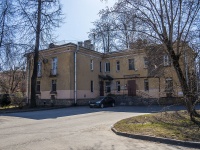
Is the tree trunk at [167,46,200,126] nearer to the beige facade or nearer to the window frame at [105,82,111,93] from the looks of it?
the beige facade

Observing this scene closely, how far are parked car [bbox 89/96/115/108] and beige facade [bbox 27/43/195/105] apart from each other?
3428 mm

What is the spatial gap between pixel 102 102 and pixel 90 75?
6983 mm

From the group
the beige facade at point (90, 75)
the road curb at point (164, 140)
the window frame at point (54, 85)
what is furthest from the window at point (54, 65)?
the road curb at point (164, 140)

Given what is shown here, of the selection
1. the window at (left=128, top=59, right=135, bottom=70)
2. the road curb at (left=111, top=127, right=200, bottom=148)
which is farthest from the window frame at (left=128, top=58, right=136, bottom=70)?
the road curb at (left=111, top=127, right=200, bottom=148)

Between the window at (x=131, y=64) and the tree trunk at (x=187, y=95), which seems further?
the window at (x=131, y=64)

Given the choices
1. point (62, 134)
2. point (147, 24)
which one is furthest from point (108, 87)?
point (62, 134)

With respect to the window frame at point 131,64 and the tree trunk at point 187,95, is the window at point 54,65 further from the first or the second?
the tree trunk at point 187,95

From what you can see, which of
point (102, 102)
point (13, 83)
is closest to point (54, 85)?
point (102, 102)

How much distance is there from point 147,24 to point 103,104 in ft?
52.8

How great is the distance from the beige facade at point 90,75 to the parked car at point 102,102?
343 centimetres

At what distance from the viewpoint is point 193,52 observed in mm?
13531

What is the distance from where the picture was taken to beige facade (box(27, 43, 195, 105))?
31375 mm

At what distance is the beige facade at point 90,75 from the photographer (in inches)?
1235

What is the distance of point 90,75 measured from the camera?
114 feet
